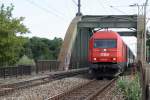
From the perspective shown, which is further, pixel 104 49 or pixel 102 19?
pixel 102 19

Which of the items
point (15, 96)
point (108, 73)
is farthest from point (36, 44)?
point (15, 96)

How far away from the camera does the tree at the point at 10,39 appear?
3806 cm

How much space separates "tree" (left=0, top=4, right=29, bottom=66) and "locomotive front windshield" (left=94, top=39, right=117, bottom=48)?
6915 mm

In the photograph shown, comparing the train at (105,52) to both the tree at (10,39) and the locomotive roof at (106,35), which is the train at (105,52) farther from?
the tree at (10,39)

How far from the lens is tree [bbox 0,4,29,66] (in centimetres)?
3806

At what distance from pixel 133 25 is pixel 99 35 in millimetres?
30010

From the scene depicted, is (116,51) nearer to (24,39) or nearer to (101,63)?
(101,63)

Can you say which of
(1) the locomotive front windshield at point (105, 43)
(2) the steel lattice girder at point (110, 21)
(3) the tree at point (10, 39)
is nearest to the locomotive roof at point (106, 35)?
(1) the locomotive front windshield at point (105, 43)

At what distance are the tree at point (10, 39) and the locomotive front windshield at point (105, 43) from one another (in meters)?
6.91

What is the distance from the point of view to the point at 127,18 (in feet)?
214

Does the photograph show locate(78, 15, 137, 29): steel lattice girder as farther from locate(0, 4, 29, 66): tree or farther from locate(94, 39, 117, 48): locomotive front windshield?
locate(94, 39, 117, 48): locomotive front windshield

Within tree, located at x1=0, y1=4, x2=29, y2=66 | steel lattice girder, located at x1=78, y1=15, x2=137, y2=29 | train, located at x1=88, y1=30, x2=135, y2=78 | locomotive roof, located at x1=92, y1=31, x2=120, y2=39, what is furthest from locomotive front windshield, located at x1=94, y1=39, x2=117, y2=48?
steel lattice girder, located at x1=78, y1=15, x2=137, y2=29

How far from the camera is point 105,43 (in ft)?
115

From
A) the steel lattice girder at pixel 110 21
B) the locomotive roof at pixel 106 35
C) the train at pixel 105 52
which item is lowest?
the train at pixel 105 52
